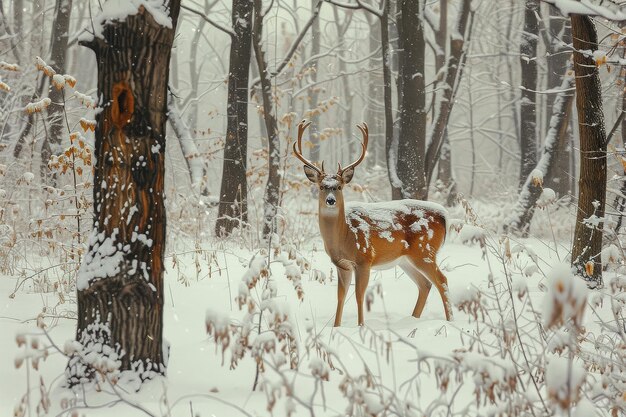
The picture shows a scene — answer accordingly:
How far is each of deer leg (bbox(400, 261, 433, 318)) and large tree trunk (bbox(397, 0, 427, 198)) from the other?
2.76 meters

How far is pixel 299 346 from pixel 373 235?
57.1 inches

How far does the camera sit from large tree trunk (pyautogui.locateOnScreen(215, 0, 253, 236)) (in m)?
10.2

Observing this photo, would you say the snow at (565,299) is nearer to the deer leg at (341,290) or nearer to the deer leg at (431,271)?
the deer leg at (341,290)

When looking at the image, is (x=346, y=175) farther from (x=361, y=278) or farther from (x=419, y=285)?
(x=419, y=285)

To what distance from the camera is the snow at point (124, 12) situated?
3.57 m

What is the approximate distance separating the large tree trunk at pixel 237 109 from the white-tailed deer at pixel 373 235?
4235mm

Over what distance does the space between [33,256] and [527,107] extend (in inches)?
415

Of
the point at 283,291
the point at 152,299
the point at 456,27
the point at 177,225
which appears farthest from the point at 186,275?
the point at 456,27

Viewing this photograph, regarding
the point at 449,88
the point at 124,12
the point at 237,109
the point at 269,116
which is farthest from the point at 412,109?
the point at 124,12

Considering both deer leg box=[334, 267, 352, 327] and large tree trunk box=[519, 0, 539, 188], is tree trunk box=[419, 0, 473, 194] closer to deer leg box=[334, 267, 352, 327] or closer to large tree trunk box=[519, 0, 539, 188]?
large tree trunk box=[519, 0, 539, 188]

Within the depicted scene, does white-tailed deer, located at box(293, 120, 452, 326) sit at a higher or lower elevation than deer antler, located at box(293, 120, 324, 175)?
lower

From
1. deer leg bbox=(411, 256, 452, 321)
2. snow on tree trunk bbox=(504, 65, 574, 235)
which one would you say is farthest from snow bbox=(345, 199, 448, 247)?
snow on tree trunk bbox=(504, 65, 574, 235)

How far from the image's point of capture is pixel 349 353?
4.50 meters

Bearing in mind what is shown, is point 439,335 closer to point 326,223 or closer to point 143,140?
point 326,223
